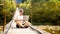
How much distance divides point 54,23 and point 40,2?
2.66 feet

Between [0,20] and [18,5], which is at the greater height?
[18,5]

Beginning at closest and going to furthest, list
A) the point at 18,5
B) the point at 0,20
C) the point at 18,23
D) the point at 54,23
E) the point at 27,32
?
1. the point at 27,32
2. the point at 18,23
3. the point at 18,5
4. the point at 0,20
5. the point at 54,23

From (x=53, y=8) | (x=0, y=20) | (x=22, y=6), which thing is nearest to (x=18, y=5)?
(x=22, y=6)

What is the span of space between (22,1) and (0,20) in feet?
2.99

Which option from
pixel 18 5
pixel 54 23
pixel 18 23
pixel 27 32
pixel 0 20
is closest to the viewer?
pixel 27 32

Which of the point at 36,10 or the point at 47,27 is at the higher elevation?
the point at 36,10

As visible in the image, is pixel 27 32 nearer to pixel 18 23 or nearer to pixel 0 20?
pixel 18 23

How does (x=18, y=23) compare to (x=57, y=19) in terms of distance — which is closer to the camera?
(x=18, y=23)

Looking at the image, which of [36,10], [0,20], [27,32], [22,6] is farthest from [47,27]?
[27,32]

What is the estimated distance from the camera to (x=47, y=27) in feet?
19.3

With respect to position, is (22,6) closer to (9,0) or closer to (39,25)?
(9,0)

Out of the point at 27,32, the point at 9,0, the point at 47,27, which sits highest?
the point at 9,0

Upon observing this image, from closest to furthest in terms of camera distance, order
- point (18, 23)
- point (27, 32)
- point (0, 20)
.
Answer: point (27, 32), point (18, 23), point (0, 20)

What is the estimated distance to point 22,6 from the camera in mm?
5438
